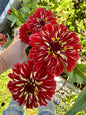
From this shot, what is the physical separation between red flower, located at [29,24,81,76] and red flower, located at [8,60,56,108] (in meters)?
0.03

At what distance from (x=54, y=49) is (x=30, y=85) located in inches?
4.3

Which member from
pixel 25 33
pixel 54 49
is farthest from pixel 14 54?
pixel 54 49

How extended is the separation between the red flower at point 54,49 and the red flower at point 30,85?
30 millimetres

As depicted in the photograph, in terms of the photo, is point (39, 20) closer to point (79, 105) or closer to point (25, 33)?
point (25, 33)

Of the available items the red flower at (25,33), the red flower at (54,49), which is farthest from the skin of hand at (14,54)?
the red flower at (54,49)

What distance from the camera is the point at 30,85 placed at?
1.12 ft

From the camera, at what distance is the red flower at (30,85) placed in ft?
1.10

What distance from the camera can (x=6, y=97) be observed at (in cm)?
131

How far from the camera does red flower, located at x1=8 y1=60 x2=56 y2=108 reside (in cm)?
33

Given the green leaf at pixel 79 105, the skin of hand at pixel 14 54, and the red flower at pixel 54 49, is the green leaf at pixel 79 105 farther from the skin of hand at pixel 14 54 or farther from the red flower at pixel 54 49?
the skin of hand at pixel 14 54

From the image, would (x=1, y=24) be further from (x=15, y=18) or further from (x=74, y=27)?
(x=74, y=27)

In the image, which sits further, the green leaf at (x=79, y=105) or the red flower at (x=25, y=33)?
the red flower at (x=25, y=33)

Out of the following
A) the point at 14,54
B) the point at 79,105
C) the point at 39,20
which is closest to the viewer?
the point at 79,105

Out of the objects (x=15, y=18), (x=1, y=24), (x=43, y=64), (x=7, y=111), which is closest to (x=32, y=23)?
(x=43, y=64)
